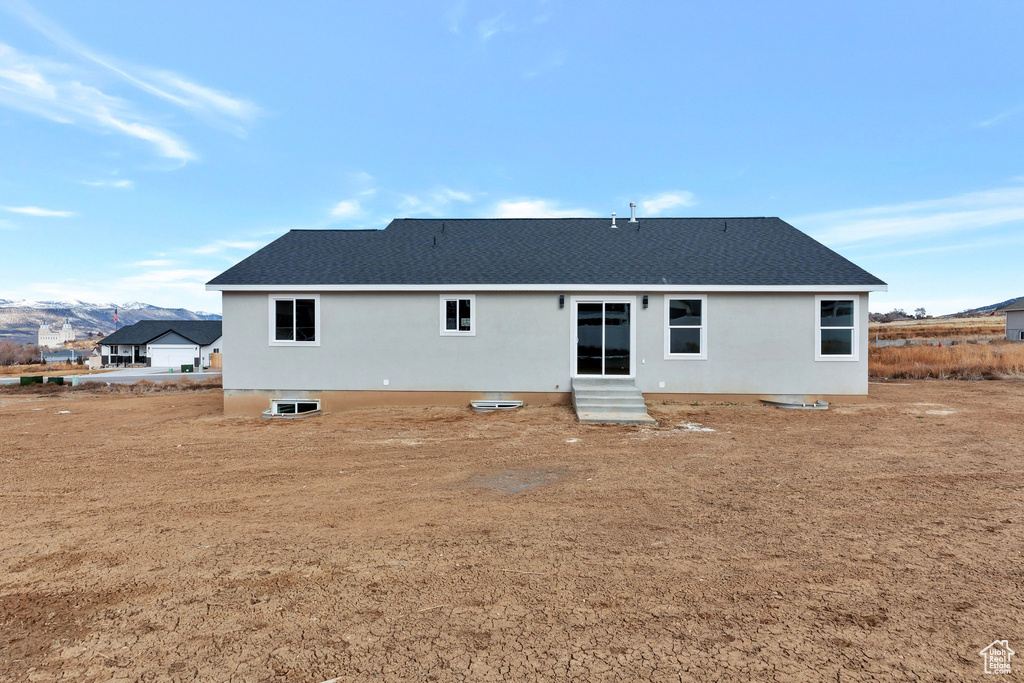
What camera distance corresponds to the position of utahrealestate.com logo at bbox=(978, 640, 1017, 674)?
2.55m

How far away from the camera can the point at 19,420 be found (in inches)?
452

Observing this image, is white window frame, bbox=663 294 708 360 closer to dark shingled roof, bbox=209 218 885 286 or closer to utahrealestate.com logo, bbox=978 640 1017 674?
dark shingled roof, bbox=209 218 885 286

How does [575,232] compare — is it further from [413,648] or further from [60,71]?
[60,71]

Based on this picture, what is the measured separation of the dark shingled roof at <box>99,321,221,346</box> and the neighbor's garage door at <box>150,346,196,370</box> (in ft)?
4.14

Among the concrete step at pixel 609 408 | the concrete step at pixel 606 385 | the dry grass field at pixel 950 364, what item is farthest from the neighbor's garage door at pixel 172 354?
the dry grass field at pixel 950 364

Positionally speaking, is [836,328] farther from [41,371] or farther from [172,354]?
[172,354]

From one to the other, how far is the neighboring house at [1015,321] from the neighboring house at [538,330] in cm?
4134

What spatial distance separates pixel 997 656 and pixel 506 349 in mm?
9708

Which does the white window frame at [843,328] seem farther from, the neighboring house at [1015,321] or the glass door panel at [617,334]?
the neighboring house at [1015,321]

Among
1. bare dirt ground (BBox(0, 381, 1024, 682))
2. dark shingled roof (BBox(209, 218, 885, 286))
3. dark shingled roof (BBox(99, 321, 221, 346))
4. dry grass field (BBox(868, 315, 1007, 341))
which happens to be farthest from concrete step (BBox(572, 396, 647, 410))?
dark shingled roof (BBox(99, 321, 221, 346))

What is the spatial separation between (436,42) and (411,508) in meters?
17.3

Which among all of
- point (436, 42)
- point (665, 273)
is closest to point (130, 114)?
point (436, 42)

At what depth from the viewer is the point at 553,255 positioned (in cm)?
1300

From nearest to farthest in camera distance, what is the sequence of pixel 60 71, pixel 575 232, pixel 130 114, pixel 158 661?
pixel 158 661
pixel 575 232
pixel 60 71
pixel 130 114
